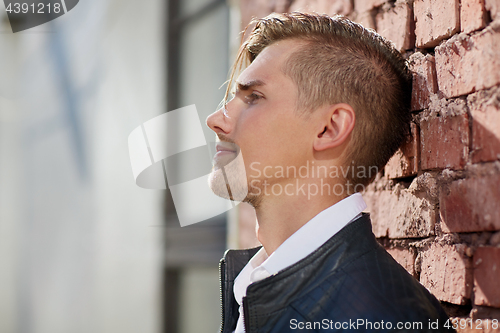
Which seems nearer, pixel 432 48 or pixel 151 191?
pixel 432 48

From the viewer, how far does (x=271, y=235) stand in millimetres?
1289

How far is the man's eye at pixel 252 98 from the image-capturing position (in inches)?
50.6

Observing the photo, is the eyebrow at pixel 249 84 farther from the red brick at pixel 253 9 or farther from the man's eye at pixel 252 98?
the red brick at pixel 253 9

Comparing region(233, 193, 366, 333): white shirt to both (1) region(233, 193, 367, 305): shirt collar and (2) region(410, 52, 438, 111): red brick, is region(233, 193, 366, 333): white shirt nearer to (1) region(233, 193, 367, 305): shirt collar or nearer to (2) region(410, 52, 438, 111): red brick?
(1) region(233, 193, 367, 305): shirt collar

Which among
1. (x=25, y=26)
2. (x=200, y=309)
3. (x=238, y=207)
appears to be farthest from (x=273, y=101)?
(x=25, y=26)

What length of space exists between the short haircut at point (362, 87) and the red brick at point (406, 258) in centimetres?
24

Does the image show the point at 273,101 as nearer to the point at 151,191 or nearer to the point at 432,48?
the point at 432,48

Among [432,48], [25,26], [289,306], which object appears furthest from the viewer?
[25,26]

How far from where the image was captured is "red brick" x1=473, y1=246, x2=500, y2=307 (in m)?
0.89

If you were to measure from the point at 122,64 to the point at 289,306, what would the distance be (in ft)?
5.97

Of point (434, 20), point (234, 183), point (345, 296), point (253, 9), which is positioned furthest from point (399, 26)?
point (253, 9)

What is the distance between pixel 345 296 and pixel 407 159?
488 mm

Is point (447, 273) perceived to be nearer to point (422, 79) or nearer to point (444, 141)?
point (444, 141)

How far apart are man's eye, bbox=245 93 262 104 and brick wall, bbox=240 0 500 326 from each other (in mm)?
453
